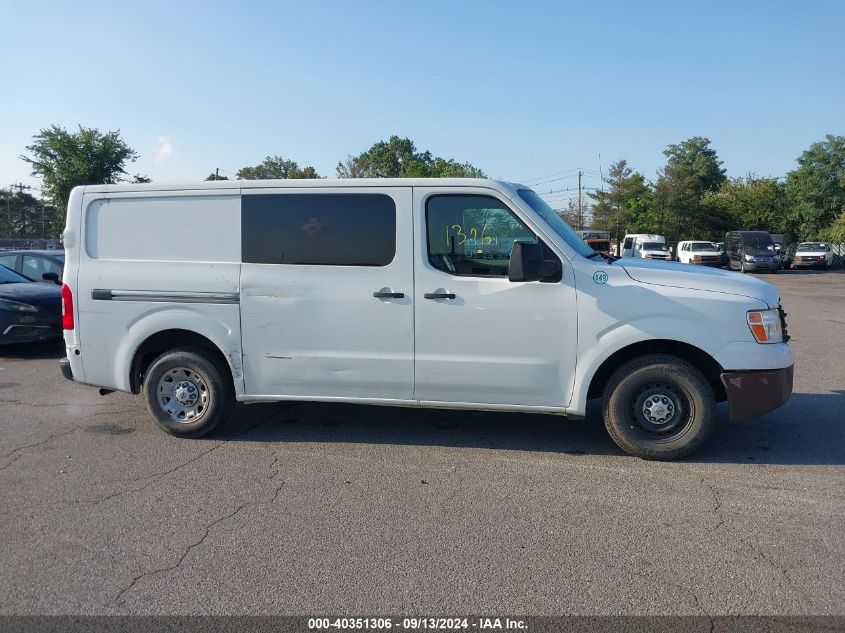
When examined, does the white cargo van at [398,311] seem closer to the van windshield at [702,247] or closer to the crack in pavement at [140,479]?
the crack in pavement at [140,479]

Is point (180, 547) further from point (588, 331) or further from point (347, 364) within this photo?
point (588, 331)

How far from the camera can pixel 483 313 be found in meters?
5.14

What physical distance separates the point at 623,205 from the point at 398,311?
63344 mm

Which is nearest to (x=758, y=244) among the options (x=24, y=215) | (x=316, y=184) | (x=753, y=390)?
(x=753, y=390)

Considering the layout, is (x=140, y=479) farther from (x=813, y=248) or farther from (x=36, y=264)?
(x=813, y=248)

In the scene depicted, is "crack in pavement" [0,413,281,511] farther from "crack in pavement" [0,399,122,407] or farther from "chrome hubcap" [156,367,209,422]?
"crack in pavement" [0,399,122,407]

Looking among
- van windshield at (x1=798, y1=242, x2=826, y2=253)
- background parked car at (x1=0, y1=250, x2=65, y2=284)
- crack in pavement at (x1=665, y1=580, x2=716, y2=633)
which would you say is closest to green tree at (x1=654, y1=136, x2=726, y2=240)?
van windshield at (x1=798, y1=242, x2=826, y2=253)

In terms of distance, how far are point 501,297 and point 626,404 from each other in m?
1.24

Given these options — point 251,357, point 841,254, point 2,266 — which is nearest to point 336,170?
point 841,254

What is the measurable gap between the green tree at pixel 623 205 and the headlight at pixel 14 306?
55434mm

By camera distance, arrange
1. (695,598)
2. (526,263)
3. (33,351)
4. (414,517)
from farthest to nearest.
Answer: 1. (33,351)
2. (526,263)
3. (414,517)
4. (695,598)

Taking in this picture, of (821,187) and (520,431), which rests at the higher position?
(821,187)

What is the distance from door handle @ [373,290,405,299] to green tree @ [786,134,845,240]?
55.0 meters

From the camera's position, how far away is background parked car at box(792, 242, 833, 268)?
40688 millimetres
